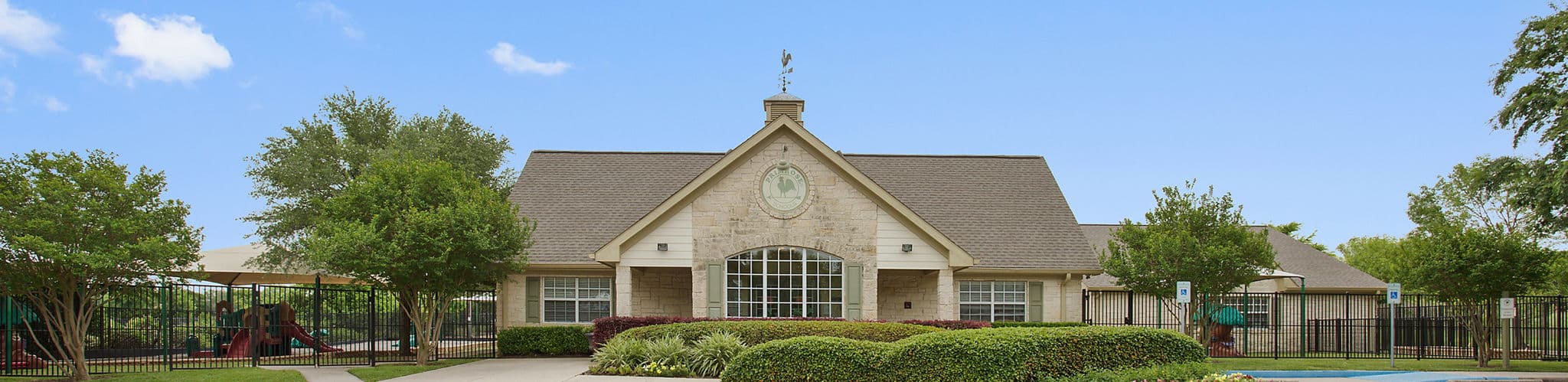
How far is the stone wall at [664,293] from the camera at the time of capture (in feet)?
88.2

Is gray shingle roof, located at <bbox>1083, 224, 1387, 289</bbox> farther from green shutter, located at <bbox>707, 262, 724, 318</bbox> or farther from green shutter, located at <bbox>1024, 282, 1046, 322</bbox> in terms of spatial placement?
green shutter, located at <bbox>707, 262, 724, 318</bbox>

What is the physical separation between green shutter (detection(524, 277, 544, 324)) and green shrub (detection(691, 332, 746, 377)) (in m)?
8.15

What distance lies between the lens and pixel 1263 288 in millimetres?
35000

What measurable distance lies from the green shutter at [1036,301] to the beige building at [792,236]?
4 centimetres

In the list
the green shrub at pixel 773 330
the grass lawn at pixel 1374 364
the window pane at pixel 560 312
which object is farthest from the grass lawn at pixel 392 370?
the grass lawn at pixel 1374 364

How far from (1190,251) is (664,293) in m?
11.8

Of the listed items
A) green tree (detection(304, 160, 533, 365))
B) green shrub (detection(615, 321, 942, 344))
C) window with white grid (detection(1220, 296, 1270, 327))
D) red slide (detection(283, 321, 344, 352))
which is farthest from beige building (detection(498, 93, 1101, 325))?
window with white grid (detection(1220, 296, 1270, 327))

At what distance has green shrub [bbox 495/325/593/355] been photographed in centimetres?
2583

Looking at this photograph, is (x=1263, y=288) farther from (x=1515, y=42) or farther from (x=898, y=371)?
(x=898, y=371)

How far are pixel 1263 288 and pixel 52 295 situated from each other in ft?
101

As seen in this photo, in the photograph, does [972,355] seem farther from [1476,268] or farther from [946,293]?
[1476,268]

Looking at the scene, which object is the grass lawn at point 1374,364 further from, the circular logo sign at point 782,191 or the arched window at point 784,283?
the circular logo sign at point 782,191

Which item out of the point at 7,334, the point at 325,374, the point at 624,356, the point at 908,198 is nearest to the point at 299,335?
the point at 325,374

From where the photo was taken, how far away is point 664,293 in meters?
27.1
